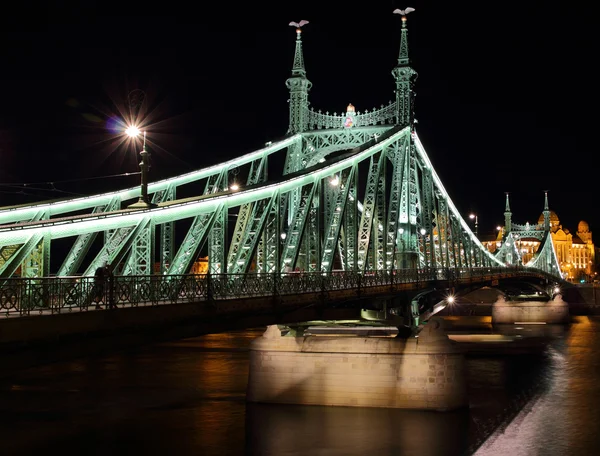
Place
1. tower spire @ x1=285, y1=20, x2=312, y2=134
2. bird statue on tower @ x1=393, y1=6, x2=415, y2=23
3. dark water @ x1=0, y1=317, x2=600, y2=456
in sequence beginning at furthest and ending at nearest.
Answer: bird statue on tower @ x1=393, y1=6, x2=415, y2=23 → tower spire @ x1=285, y1=20, x2=312, y2=134 → dark water @ x1=0, y1=317, x2=600, y2=456

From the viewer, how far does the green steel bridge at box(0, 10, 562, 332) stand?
55.3 feet

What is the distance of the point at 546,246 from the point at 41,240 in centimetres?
11169

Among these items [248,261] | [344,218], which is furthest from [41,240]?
[344,218]

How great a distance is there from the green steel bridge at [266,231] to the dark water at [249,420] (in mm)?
4449

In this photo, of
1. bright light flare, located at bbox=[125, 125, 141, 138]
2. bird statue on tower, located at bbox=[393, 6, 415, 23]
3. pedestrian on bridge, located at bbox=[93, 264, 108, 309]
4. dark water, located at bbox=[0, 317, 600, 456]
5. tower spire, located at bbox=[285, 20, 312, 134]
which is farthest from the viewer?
bird statue on tower, located at bbox=[393, 6, 415, 23]

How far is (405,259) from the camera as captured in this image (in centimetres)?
4031

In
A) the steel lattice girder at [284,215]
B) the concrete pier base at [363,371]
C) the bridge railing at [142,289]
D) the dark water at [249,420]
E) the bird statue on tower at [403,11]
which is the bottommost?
the dark water at [249,420]

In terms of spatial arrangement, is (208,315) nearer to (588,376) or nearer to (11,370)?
(11,370)

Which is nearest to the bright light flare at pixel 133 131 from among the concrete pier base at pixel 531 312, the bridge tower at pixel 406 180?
the bridge tower at pixel 406 180

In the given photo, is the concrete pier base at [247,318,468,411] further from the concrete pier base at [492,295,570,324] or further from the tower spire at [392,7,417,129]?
the concrete pier base at [492,295,570,324]

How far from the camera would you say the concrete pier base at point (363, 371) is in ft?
89.0

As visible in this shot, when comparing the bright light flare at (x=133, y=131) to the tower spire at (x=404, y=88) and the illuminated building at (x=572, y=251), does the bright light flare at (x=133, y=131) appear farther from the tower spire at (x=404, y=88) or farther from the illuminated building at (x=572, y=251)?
the illuminated building at (x=572, y=251)

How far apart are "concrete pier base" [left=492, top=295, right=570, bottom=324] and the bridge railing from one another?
6105cm

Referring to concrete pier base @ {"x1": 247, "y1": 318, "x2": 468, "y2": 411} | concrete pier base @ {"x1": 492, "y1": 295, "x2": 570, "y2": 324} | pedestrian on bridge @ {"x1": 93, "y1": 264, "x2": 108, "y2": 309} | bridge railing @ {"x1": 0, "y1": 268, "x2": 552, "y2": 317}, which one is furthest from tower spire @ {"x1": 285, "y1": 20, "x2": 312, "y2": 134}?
concrete pier base @ {"x1": 492, "y1": 295, "x2": 570, "y2": 324}
